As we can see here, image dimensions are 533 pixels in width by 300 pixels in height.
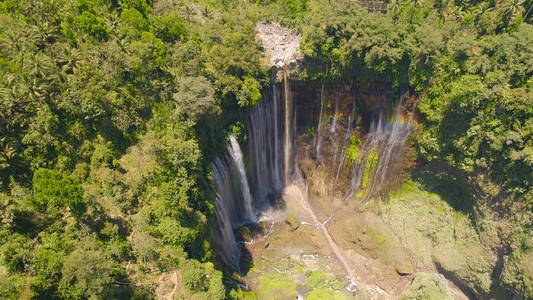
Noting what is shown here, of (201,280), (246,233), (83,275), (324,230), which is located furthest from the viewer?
(324,230)

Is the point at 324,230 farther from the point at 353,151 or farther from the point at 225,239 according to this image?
the point at 225,239

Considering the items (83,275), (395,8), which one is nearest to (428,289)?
(83,275)

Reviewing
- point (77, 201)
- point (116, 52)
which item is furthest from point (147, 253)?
point (116, 52)

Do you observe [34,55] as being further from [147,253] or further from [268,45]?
[268,45]

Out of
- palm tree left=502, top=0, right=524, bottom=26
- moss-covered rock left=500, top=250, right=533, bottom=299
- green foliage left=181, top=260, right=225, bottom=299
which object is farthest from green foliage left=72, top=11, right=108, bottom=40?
moss-covered rock left=500, top=250, right=533, bottom=299

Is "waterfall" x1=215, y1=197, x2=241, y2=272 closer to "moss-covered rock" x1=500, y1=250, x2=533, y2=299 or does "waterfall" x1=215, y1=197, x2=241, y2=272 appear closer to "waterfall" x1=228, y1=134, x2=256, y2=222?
"waterfall" x1=228, y1=134, x2=256, y2=222
